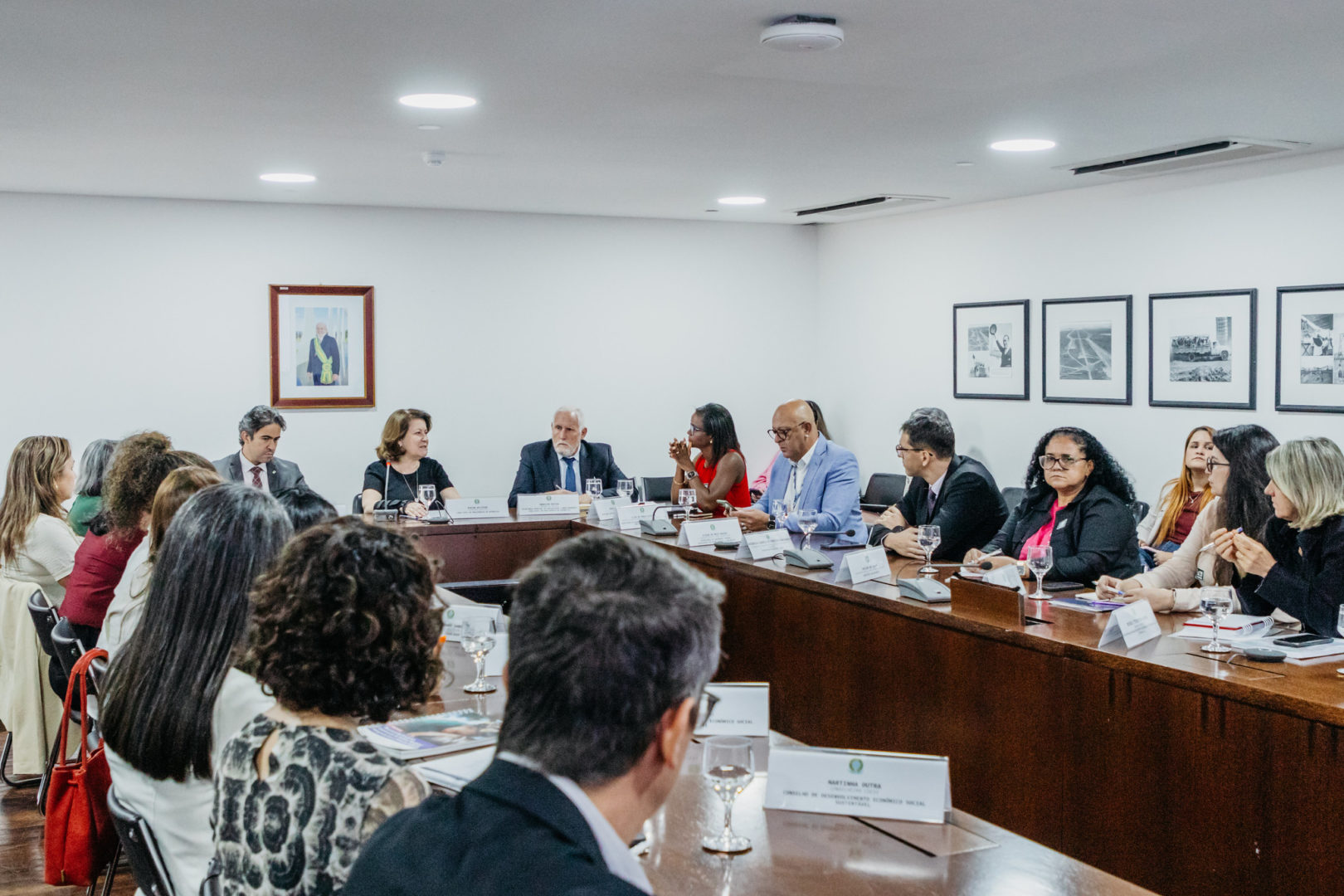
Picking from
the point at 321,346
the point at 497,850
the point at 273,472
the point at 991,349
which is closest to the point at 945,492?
the point at 991,349

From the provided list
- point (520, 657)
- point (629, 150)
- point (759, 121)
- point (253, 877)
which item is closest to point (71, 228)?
point (629, 150)

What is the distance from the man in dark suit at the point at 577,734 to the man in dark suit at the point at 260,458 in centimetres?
546

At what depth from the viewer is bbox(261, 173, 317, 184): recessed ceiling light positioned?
20.8ft

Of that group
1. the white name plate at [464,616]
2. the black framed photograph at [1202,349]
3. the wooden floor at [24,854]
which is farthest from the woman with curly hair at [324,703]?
the black framed photograph at [1202,349]

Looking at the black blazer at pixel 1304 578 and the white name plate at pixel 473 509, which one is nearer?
the black blazer at pixel 1304 578

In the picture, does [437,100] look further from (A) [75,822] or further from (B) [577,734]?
(B) [577,734]

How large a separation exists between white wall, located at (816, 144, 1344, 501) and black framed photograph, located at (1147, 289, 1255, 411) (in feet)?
0.18

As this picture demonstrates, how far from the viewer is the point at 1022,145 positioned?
555 centimetres

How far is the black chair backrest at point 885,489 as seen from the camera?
8008 millimetres

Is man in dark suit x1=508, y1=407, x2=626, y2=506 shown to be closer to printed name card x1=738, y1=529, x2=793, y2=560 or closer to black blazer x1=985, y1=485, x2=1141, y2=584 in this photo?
printed name card x1=738, y1=529, x2=793, y2=560

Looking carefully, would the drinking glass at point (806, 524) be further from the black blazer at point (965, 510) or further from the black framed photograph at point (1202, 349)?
the black framed photograph at point (1202, 349)

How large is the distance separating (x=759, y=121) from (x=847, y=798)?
3467 millimetres

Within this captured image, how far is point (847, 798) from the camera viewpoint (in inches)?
77.5

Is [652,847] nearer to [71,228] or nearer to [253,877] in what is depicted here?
[253,877]
